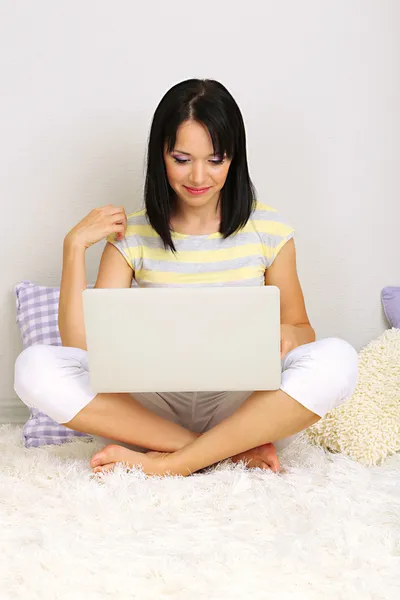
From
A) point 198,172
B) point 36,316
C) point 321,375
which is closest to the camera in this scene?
point 321,375

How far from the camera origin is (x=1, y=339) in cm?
231

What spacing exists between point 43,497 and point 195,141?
0.78 m

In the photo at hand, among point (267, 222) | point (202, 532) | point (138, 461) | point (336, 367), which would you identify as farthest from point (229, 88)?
point (202, 532)

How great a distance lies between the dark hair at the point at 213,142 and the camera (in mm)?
1712

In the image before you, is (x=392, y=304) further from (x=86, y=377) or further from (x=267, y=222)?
(x=86, y=377)

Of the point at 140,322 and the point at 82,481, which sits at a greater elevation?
the point at 140,322

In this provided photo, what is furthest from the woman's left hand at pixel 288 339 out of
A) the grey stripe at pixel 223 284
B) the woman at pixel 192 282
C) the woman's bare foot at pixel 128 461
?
the woman's bare foot at pixel 128 461

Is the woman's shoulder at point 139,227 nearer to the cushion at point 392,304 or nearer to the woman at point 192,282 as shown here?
the woman at point 192,282

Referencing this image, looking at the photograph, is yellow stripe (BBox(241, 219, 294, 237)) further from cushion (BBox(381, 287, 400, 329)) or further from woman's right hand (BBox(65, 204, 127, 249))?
cushion (BBox(381, 287, 400, 329))

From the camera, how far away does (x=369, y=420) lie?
73.8 inches

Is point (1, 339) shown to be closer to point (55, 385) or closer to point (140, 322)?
point (55, 385)

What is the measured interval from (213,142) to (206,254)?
269 millimetres

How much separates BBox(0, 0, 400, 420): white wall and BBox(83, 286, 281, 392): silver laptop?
90 cm

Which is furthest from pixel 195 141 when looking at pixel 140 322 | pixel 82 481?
pixel 82 481
